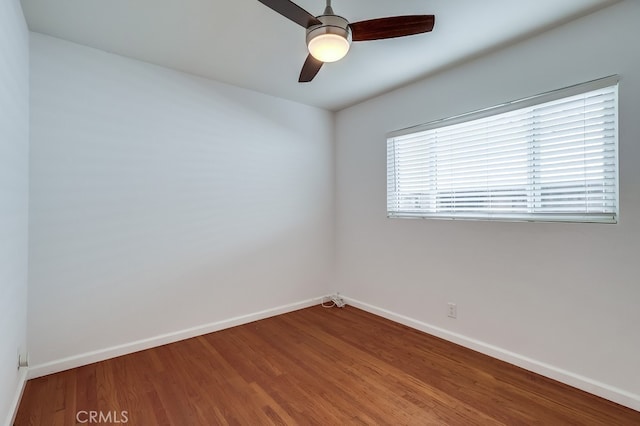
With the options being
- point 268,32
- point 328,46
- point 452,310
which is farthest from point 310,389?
point 268,32

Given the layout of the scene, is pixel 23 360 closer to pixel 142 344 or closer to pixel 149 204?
pixel 142 344

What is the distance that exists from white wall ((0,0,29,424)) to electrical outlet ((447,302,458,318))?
300 centimetres

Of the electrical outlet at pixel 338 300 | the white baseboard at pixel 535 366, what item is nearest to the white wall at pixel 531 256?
the white baseboard at pixel 535 366

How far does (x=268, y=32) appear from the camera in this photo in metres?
2.14

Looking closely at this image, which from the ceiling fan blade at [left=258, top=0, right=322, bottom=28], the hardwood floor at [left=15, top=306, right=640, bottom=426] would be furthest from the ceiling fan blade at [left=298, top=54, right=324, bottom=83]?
the hardwood floor at [left=15, top=306, right=640, bottom=426]

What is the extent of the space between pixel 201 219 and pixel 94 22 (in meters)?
1.62

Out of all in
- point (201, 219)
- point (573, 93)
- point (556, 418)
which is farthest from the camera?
point (201, 219)

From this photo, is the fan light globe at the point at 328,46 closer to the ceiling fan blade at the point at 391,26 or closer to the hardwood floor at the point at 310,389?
the ceiling fan blade at the point at 391,26

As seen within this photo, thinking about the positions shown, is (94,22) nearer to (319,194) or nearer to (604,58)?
(319,194)

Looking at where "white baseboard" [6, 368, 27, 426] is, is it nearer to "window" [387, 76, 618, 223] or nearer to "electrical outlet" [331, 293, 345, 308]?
"electrical outlet" [331, 293, 345, 308]

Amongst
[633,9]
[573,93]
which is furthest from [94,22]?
[633,9]

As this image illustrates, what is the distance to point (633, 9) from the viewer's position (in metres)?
1.79

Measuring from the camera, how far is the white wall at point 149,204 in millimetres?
2189

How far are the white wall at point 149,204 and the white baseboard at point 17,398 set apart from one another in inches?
5.9
